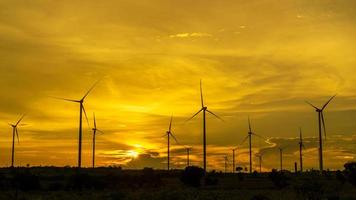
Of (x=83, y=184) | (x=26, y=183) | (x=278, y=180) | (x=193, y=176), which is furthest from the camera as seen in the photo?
(x=278, y=180)

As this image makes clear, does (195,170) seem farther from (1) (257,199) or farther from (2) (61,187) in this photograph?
(1) (257,199)

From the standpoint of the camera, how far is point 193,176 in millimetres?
125750

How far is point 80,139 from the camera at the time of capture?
122250 millimetres

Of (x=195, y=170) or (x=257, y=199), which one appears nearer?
(x=257, y=199)

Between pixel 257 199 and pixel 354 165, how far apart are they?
58.4m

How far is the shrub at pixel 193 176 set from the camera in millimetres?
125750

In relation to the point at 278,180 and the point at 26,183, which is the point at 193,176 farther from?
the point at 26,183

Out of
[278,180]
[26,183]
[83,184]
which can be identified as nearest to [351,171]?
[278,180]

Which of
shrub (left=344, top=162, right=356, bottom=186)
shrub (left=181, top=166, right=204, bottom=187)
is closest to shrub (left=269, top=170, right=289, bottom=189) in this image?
shrub (left=344, top=162, right=356, bottom=186)

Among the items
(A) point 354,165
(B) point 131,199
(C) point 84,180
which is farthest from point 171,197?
(A) point 354,165

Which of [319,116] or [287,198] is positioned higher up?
[319,116]

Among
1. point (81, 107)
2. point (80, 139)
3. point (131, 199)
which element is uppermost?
point (81, 107)

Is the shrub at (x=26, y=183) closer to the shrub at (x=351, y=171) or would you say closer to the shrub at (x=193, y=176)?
the shrub at (x=193, y=176)

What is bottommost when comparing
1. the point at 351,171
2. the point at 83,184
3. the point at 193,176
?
the point at 83,184
